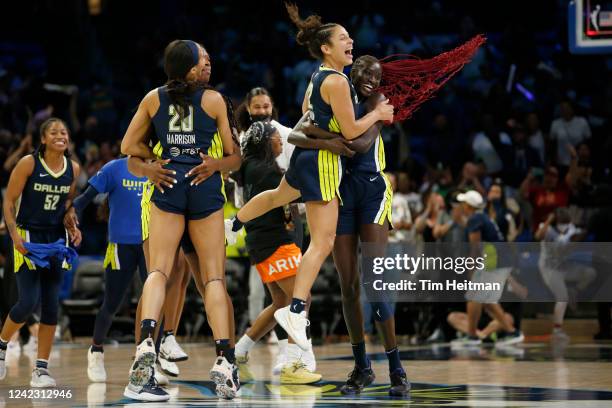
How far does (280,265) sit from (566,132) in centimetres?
677

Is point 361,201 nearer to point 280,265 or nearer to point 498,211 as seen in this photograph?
point 280,265

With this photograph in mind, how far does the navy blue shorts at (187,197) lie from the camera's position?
614cm

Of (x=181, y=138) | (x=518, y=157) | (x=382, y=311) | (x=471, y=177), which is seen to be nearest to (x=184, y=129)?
(x=181, y=138)

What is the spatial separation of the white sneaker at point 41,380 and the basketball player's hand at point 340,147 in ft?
8.29

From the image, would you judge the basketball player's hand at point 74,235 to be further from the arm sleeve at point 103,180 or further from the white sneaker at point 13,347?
the white sneaker at point 13,347

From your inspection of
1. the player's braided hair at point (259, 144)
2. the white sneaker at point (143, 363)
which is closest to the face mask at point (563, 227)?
the player's braided hair at point (259, 144)

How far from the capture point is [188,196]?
20.2 ft

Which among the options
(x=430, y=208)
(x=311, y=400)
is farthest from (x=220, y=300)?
(x=430, y=208)

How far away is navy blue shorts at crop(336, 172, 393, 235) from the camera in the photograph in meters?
6.51

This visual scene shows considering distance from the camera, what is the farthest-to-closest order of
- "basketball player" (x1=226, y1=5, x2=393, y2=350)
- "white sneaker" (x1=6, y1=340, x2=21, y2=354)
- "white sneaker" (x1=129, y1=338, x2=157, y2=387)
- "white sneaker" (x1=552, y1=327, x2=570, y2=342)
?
"white sneaker" (x1=552, y1=327, x2=570, y2=342) < "white sneaker" (x1=6, y1=340, x2=21, y2=354) < "basketball player" (x1=226, y1=5, x2=393, y2=350) < "white sneaker" (x1=129, y1=338, x2=157, y2=387)

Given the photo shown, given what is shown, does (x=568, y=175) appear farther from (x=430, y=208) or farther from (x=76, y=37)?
(x=76, y=37)

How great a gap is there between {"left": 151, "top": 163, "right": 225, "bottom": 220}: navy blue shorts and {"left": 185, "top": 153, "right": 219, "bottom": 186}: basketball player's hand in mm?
30

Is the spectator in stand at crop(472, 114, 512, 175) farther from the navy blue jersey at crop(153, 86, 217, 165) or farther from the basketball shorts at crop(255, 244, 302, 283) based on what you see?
the navy blue jersey at crop(153, 86, 217, 165)

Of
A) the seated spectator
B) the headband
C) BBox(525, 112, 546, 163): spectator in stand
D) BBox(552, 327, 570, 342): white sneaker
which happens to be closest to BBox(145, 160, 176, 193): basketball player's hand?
the headband
